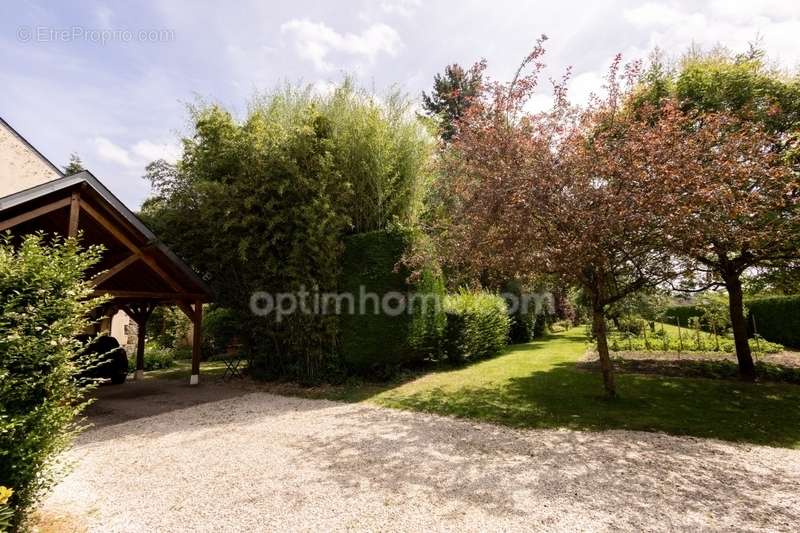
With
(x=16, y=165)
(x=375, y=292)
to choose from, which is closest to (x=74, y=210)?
(x=375, y=292)

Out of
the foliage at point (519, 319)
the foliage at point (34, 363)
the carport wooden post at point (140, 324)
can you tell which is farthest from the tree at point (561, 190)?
the foliage at point (519, 319)

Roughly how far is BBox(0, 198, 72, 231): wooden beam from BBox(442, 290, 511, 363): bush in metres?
9.06

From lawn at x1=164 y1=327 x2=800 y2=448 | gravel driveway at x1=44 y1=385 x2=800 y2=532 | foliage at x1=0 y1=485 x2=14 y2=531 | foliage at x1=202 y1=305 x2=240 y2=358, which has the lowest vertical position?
lawn at x1=164 y1=327 x2=800 y2=448

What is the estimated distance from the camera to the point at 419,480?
384cm

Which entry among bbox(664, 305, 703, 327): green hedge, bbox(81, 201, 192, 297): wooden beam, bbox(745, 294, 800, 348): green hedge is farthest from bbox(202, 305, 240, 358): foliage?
bbox(664, 305, 703, 327): green hedge

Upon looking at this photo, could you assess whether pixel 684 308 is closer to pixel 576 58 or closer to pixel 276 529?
pixel 576 58

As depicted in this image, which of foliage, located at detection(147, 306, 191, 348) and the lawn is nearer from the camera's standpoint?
the lawn

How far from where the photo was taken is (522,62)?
260 inches

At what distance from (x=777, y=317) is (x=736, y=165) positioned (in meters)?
11.3

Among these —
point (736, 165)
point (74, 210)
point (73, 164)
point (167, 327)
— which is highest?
point (73, 164)

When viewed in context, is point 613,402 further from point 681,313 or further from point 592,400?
point 681,313

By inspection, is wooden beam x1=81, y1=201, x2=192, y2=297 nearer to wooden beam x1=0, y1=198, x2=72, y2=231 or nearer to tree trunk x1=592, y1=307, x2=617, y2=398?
wooden beam x1=0, y1=198, x2=72, y2=231

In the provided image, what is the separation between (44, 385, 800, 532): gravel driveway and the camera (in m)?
3.06

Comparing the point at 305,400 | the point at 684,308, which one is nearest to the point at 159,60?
the point at 305,400
